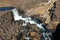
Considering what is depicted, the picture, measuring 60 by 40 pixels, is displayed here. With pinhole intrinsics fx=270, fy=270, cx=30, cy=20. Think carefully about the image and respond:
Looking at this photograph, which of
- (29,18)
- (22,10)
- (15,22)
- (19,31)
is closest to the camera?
(19,31)

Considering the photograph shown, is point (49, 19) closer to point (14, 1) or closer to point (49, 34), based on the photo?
point (49, 34)

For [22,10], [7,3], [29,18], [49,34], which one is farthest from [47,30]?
[7,3]

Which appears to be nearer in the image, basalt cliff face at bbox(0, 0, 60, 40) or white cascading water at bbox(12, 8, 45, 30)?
basalt cliff face at bbox(0, 0, 60, 40)

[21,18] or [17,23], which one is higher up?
[17,23]

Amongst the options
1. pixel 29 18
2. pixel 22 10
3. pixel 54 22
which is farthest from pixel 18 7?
pixel 54 22

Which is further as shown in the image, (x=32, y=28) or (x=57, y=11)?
(x=57, y=11)

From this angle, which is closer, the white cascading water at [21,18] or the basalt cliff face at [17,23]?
the basalt cliff face at [17,23]

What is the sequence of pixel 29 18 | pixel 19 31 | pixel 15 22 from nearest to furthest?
pixel 19 31
pixel 15 22
pixel 29 18

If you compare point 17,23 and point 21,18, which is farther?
point 21,18

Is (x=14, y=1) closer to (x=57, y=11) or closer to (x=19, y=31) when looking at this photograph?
(x=57, y=11)
